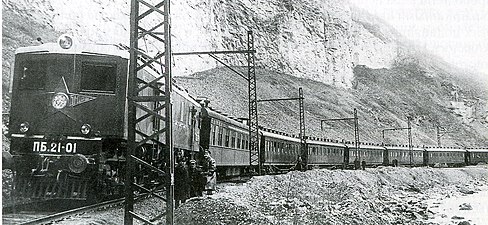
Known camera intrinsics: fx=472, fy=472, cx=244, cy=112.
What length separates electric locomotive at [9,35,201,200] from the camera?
10000 millimetres

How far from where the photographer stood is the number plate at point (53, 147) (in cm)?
1014

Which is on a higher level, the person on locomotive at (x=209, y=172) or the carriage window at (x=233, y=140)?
the carriage window at (x=233, y=140)

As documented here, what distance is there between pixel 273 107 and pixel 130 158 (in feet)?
187

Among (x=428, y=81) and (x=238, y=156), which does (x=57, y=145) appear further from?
(x=428, y=81)

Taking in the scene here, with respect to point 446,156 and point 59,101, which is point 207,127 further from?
point 446,156

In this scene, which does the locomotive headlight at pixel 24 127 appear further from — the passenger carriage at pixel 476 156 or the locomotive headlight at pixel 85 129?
the passenger carriage at pixel 476 156

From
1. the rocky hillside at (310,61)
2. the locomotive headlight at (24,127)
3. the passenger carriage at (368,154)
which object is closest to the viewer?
the locomotive headlight at (24,127)

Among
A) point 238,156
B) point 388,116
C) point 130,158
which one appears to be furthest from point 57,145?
point 388,116

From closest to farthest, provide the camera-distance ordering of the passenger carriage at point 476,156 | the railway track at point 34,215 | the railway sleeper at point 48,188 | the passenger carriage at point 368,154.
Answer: the railway track at point 34,215
the railway sleeper at point 48,188
the passenger carriage at point 368,154
the passenger carriage at point 476,156

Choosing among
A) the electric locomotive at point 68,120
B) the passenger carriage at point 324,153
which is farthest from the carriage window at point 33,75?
the passenger carriage at point 324,153

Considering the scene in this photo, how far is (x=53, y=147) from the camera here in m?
10.2

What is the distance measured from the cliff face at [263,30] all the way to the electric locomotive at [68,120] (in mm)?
23814

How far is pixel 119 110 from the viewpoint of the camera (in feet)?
36.0

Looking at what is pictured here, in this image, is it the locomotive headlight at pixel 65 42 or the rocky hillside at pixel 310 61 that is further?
the rocky hillside at pixel 310 61
